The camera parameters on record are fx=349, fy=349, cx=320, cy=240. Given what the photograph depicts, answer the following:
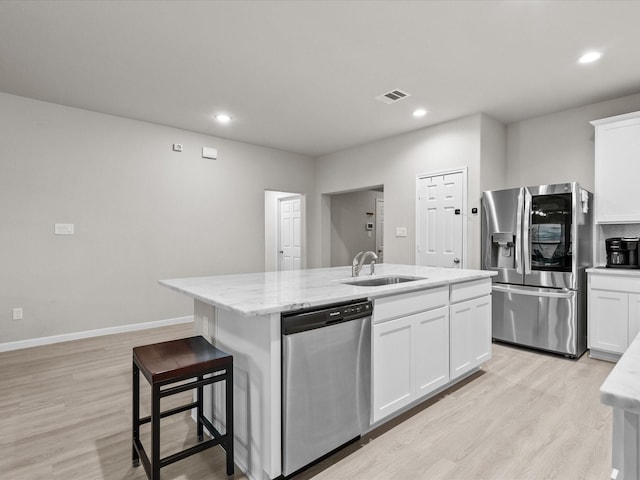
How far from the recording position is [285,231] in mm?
7203

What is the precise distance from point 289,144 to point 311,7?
3.42 meters

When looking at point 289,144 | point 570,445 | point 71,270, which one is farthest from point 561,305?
point 71,270

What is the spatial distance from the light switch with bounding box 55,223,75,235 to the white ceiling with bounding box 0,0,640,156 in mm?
1379

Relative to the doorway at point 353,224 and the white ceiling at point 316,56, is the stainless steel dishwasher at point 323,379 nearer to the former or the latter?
the white ceiling at point 316,56

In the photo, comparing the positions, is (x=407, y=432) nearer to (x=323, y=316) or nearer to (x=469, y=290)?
(x=323, y=316)

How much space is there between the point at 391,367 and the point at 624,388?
153 centimetres

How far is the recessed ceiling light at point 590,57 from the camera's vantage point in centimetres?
288

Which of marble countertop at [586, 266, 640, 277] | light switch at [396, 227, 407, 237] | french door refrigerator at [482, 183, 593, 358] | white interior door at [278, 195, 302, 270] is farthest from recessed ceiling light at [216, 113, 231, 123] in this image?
marble countertop at [586, 266, 640, 277]

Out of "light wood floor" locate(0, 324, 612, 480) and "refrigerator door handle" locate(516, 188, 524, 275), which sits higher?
"refrigerator door handle" locate(516, 188, 524, 275)

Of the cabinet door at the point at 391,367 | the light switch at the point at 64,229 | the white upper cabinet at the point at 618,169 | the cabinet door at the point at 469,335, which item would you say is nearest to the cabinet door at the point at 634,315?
the white upper cabinet at the point at 618,169

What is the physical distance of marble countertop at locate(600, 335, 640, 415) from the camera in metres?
0.62

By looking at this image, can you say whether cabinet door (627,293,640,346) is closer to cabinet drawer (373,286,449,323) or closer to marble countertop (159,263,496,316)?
marble countertop (159,263,496,316)

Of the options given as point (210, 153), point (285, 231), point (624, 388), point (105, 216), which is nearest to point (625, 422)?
point (624, 388)

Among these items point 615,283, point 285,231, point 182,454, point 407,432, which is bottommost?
point 407,432
